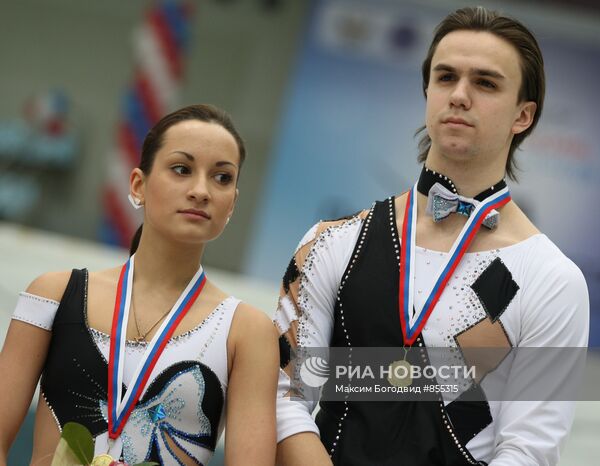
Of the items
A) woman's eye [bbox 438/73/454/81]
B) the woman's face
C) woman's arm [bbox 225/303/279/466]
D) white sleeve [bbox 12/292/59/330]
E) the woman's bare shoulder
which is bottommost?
woman's arm [bbox 225/303/279/466]

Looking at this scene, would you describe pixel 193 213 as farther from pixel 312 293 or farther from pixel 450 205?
pixel 450 205

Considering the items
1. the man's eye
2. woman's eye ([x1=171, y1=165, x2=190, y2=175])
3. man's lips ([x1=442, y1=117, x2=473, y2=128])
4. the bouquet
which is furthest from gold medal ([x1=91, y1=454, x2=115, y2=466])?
the man's eye

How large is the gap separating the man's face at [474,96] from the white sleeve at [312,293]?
0.95ft

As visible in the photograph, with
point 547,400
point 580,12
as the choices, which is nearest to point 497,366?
point 547,400

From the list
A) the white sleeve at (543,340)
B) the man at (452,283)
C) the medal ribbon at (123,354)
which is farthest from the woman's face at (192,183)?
the white sleeve at (543,340)

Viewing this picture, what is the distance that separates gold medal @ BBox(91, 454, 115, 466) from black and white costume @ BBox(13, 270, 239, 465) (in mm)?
77

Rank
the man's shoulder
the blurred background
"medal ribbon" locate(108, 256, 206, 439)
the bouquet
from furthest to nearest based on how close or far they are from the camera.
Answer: the blurred background, the man's shoulder, "medal ribbon" locate(108, 256, 206, 439), the bouquet

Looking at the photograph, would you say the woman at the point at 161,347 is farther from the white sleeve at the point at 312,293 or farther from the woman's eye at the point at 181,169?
the white sleeve at the point at 312,293

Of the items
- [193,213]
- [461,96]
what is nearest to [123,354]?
[193,213]

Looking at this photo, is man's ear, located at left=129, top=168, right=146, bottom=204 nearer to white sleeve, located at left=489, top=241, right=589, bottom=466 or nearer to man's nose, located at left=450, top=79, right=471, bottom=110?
man's nose, located at left=450, top=79, right=471, bottom=110

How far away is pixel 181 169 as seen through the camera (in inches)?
97.0

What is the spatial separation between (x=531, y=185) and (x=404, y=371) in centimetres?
526

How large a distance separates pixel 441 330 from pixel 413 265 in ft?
0.49

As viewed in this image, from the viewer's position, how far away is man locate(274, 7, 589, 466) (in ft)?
7.95
